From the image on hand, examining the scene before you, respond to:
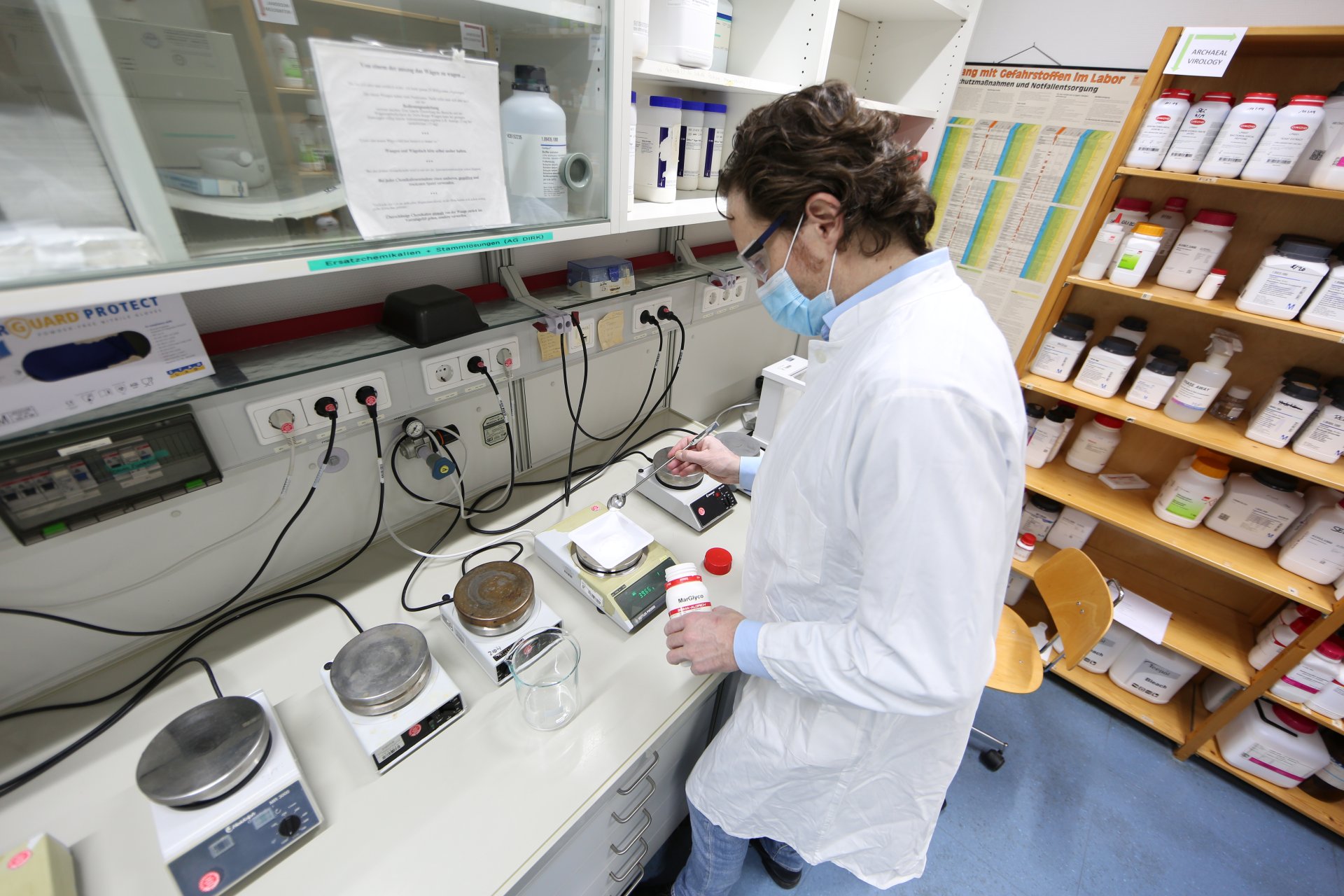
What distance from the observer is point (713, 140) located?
127 centimetres

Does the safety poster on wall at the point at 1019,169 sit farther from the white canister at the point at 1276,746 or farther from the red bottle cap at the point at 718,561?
the white canister at the point at 1276,746

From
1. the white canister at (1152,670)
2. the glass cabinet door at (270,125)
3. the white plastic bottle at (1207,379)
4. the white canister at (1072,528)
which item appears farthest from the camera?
the white canister at (1072,528)

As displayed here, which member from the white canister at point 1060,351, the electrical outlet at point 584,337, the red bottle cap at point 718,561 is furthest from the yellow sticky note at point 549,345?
the white canister at point 1060,351

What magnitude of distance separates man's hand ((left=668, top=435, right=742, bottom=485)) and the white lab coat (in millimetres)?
340

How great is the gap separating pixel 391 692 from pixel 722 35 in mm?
1481

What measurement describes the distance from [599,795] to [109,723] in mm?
779

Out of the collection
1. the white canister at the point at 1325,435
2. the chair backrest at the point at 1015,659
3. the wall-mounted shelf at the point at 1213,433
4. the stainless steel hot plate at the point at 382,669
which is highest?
the white canister at the point at 1325,435

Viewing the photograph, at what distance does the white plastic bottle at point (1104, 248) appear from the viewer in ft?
4.95

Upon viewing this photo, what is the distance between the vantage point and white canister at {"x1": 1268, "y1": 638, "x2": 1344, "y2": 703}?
1399 mm

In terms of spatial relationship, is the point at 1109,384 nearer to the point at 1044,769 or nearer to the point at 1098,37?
the point at 1098,37

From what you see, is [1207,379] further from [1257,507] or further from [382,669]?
[382,669]

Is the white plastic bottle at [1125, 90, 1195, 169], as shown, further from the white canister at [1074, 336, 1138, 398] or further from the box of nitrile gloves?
the box of nitrile gloves

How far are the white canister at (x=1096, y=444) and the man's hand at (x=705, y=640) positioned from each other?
164 cm

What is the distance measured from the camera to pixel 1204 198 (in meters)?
1.50
